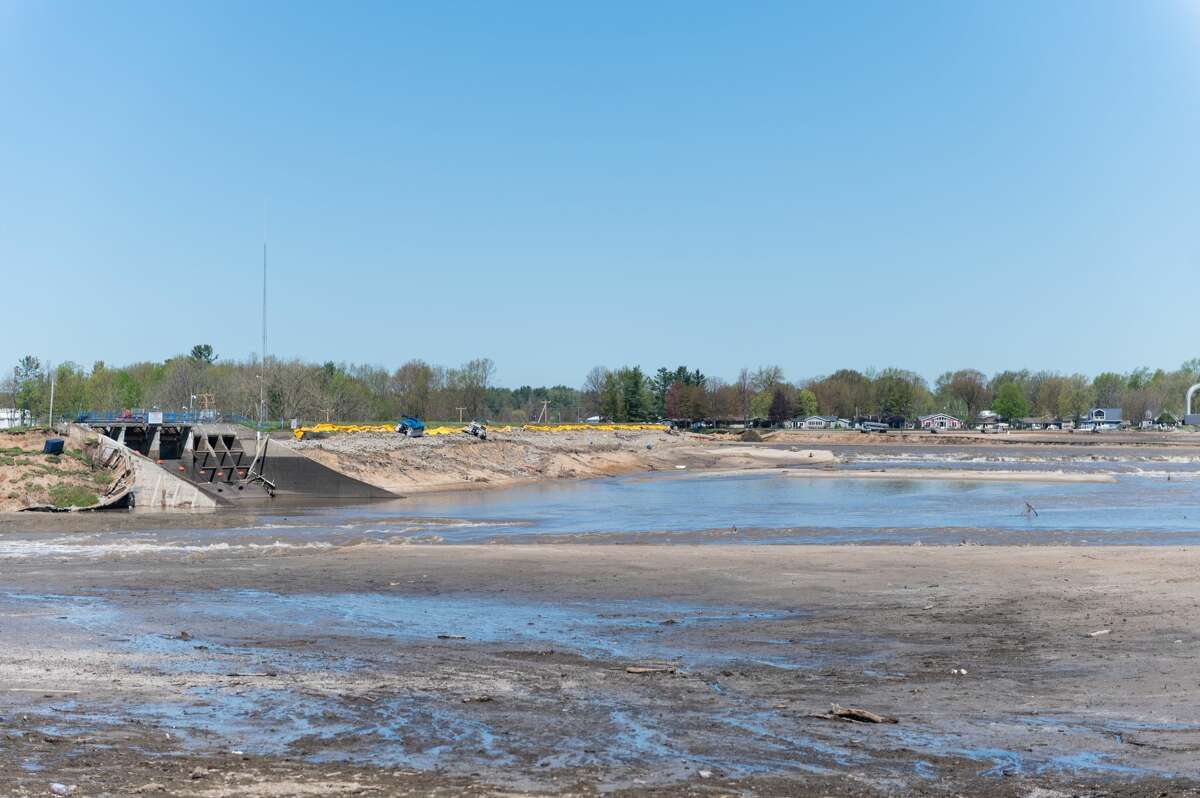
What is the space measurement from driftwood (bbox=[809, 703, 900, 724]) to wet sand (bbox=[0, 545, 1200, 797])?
8.7 inches

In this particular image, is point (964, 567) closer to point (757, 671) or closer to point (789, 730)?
point (757, 671)

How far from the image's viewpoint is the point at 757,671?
1538 centimetres

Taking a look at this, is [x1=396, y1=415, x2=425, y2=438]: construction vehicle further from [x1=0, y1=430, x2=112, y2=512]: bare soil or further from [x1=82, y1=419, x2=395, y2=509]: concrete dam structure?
[x1=0, y1=430, x2=112, y2=512]: bare soil

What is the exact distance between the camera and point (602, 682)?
1462 centimetres

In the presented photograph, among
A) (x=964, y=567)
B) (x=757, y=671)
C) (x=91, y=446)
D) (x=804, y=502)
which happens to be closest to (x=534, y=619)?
(x=757, y=671)

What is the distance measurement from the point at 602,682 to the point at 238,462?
46721 millimetres

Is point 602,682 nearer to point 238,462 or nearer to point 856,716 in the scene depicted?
point 856,716

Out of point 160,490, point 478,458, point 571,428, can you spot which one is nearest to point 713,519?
point 160,490

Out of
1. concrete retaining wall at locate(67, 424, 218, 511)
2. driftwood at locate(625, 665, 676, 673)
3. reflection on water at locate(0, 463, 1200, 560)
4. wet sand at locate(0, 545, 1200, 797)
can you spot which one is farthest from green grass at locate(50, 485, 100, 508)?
driftwood at locate(625, 665, 676, 673)

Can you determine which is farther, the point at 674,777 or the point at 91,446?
the point at 91,446

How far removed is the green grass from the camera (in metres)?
46.2

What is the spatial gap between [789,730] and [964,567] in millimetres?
16858

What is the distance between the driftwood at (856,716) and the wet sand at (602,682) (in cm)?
22

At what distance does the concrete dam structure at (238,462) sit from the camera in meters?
55.7
